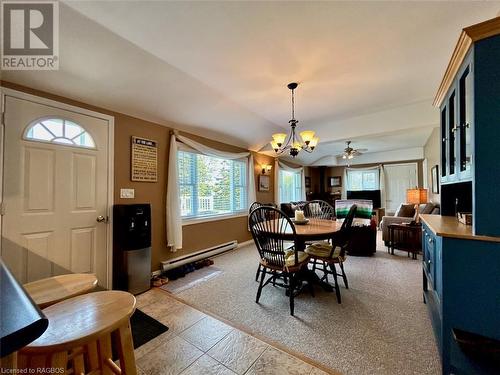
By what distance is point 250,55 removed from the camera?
6.86 feet

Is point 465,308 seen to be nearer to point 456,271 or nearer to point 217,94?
point 456,271

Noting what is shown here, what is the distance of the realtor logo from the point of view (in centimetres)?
156

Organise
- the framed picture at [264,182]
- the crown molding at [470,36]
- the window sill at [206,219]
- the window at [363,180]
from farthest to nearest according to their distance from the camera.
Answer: the window at [363,180] → the framed picture at [264,182] → the window sill at [206,219] → the crown molding at [470,36]

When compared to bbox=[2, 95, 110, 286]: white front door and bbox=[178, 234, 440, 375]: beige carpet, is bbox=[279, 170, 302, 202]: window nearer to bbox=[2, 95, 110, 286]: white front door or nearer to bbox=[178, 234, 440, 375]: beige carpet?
bbox=[178, 234, 440, 375]: beige carpet

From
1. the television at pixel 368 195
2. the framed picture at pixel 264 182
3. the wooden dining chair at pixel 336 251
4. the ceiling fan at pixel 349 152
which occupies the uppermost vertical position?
the ceiling fan at pixel 349 152

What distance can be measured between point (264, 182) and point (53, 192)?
409cm

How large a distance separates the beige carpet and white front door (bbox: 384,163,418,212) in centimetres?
495

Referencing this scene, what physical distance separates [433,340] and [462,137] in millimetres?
1578

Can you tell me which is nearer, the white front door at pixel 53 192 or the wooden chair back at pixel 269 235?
the white front door at pixel 53 192

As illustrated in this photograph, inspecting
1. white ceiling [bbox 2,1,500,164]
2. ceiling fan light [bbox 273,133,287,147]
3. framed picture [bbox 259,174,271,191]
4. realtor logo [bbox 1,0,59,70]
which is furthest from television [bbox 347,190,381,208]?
realtor logo [bbox 1,0,59,70]

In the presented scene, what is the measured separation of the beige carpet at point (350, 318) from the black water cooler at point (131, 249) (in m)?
0.57

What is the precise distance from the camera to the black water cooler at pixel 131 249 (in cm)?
249

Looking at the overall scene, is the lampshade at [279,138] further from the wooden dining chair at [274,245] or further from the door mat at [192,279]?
the door mat at [192,279]

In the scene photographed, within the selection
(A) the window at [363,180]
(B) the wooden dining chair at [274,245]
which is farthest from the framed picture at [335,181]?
(B) the wooden dining chair at [274,245]
